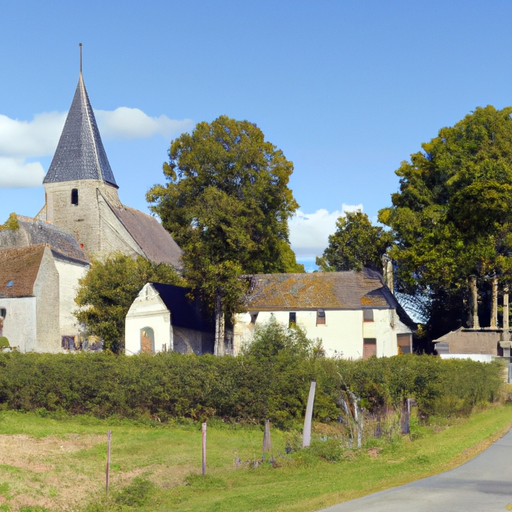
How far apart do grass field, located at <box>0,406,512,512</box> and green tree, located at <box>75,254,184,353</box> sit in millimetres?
24945

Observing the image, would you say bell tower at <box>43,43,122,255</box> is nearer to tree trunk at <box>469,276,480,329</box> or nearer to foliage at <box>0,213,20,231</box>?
foliage at <box>0,213,20,231</box>

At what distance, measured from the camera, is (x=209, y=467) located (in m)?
19.5

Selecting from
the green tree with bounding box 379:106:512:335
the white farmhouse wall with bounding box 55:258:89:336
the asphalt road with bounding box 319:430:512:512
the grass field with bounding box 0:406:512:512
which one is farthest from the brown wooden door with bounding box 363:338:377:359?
the asphalt road with bounding box 319:430:512:512

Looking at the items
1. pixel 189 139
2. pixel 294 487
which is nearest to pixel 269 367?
pixel 294 487

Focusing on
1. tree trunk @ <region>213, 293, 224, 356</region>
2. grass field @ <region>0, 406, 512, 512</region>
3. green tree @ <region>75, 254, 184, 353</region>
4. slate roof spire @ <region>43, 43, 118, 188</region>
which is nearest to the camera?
grass field @ <region>0, 406, 512, 512</region>

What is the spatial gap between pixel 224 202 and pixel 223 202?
59mm

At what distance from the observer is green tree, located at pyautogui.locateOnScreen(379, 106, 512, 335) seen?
145 feet

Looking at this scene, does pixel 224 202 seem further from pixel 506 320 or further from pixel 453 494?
Answer: pixel 453 494

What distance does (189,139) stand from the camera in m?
48.4

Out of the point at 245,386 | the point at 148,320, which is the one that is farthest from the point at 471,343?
the point at 245,386

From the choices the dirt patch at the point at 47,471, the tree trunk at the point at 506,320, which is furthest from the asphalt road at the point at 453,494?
the tree trunk at the point at 506,320

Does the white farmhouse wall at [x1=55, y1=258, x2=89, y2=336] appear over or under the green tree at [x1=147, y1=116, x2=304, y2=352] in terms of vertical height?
under

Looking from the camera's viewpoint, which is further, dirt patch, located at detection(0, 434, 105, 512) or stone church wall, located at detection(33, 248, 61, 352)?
stone church wall, located at detection(33, 248, 61, 352)

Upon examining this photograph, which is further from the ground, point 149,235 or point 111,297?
point 149,235
